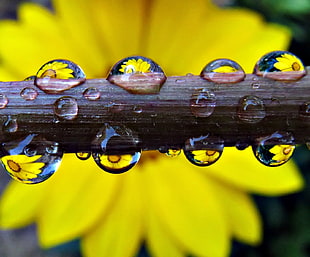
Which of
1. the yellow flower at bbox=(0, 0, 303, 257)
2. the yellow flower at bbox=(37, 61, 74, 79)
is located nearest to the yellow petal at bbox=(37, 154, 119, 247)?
the yellow flower at bbox=(0, 0, 303, 257)

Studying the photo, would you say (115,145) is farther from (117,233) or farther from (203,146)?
(117,233)

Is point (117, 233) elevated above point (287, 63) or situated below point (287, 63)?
below

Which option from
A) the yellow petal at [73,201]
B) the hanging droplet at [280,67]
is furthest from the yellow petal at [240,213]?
the hanging droplet at [280,67]

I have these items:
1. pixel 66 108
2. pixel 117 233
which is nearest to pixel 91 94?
pixel 66 108

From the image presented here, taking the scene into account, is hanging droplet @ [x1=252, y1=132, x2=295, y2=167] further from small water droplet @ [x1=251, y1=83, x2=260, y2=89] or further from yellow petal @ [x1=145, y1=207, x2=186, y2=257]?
yellow petal @ [x1=145, y1=207, x2=186, y2=257]

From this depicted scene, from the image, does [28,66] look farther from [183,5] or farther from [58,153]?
[58,153]

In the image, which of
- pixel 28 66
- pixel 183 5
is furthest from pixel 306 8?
pixel 28 66
